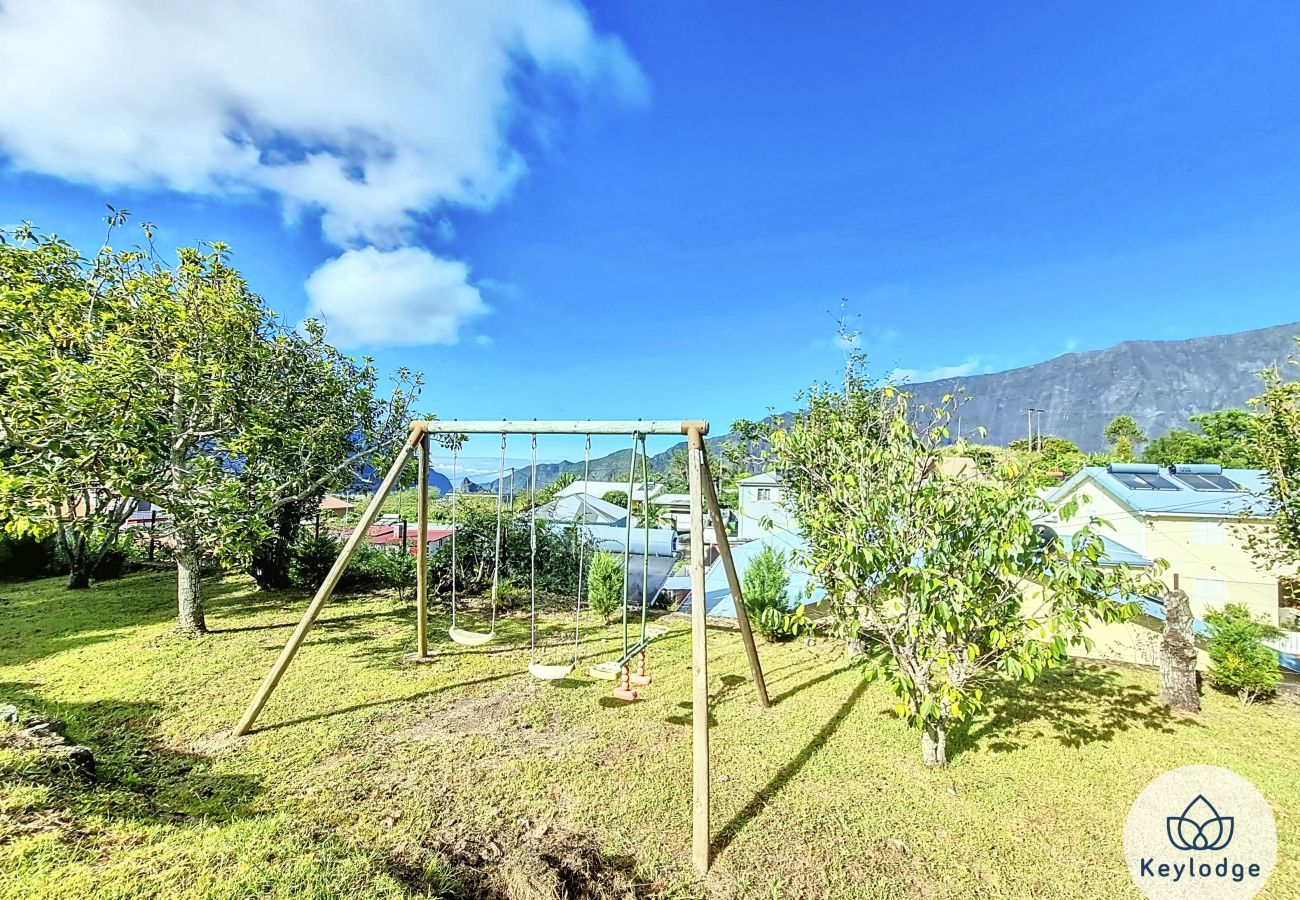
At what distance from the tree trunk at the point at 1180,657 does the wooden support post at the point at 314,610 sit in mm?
8043

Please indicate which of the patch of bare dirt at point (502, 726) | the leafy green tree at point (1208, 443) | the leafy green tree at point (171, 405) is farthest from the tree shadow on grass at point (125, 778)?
the leafy green tree at point (1208, 443)

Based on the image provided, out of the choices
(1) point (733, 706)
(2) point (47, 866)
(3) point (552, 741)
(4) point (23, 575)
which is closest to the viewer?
(2) point (47, 866)

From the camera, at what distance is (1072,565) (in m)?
3.49

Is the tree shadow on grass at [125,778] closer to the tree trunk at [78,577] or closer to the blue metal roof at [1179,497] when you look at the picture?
the tree trunk at [78,577]

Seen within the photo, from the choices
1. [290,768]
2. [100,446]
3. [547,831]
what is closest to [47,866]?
[290,768]

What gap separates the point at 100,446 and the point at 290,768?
4.22 meters

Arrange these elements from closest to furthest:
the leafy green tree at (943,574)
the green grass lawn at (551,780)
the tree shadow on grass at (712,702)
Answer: the green grass lawn at (551,780)
the leafy green tree at (943,574)
the tree shadow on grass at (712,702)

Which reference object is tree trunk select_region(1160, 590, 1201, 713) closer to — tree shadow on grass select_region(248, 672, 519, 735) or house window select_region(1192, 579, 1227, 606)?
tree shadow on grass select_region(248, 672, 519, 735)

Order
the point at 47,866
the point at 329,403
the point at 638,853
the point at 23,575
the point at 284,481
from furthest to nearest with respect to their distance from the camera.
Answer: the point at 23,575, the point at 329,403, the point at 284,481, the point at 638,853, the point at 47,866

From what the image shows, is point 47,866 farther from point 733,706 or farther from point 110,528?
point 110,528

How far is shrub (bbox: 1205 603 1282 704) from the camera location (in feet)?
18.6

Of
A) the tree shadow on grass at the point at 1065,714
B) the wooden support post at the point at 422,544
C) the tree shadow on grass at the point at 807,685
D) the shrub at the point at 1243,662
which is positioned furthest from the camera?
the wooden support post at the point at 422,544

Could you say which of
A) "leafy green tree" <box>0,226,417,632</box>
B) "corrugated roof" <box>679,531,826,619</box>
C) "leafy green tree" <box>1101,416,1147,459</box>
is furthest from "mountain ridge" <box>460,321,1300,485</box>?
"leafy green tree" <box>0,226,417,632</box>

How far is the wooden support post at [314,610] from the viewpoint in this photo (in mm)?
4711
